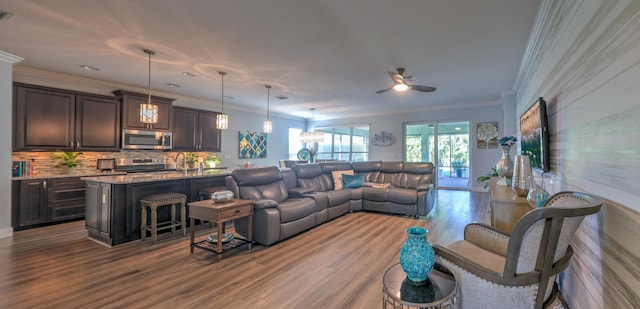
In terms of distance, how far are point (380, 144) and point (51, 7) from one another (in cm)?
844

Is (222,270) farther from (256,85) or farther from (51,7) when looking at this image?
(256,85)

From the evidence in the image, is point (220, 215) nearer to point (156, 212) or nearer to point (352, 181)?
point (156, 212)

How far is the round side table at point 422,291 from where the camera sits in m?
1.28

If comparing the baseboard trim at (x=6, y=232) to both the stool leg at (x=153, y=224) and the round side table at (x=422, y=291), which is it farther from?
the round side table at (x=422, y=291)

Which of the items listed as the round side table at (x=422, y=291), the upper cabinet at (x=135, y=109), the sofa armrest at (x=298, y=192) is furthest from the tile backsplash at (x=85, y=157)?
the round side table at (x=422, y=291)

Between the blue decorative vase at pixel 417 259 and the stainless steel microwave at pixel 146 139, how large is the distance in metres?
5.88

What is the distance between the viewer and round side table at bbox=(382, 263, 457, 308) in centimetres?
128

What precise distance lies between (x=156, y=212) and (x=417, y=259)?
11.9 feet

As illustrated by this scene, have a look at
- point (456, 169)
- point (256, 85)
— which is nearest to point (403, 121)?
point (456, 169)

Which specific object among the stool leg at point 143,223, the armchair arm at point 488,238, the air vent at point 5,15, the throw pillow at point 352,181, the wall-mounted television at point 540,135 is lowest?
the stool leg at point 143,223

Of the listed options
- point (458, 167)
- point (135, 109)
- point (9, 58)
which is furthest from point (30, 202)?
point (458, 167)

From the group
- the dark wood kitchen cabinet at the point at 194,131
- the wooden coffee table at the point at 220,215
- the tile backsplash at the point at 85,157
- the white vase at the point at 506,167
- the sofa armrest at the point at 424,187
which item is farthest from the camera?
the dark wood kitchen cabinet at the point at 194,131

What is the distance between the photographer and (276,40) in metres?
3.38

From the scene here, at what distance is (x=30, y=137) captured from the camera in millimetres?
4395
